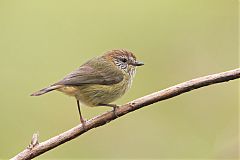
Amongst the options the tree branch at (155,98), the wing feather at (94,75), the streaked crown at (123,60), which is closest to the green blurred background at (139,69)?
the streaked crown at (123,60)

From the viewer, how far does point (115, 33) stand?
9.31 meters

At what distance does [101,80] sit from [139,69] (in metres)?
2.78

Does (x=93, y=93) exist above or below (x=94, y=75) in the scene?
below

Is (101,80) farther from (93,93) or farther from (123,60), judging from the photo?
(123,60)

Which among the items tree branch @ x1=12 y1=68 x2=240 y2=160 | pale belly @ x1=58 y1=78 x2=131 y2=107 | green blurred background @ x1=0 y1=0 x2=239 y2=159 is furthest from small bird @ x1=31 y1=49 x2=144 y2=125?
green blurred background @ x1=0 y1=0 x2=239 y2=159

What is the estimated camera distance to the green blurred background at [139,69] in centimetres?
722

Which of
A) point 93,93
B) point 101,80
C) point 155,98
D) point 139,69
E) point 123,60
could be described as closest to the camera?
point 155,98

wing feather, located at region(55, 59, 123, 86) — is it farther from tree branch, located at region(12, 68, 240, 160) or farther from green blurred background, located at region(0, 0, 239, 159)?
green blurred background, located at region(0, 0, 239, 159)

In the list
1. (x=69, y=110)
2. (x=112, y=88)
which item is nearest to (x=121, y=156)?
(x=69, y=110)

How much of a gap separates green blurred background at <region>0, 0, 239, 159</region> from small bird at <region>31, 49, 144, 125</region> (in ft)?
5.13

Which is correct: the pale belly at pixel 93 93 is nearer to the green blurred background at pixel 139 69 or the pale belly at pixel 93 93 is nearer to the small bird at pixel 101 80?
the small bird at pixel 101 80

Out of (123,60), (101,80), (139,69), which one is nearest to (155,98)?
(101,80)

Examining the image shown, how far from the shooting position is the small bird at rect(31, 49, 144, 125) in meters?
5.10

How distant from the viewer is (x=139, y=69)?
8047mm
